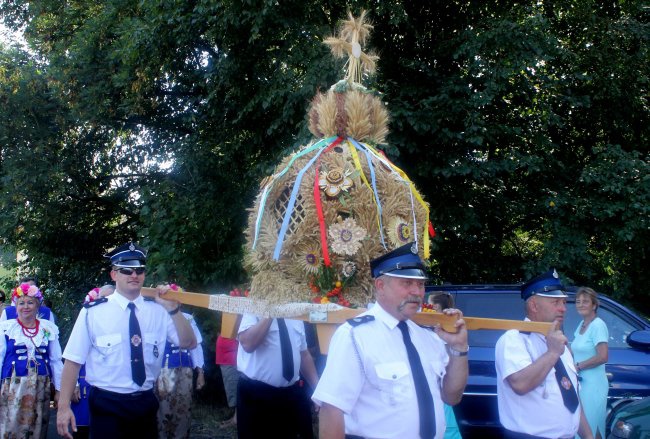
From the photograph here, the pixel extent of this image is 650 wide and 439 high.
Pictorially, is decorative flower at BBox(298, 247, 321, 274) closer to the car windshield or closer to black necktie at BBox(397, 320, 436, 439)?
black necktie at BBox(397, 320, 436, 439)

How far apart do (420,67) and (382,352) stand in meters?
7.09

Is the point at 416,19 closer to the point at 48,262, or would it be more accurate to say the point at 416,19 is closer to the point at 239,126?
the point at 239,126

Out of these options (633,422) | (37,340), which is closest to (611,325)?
(633,422)

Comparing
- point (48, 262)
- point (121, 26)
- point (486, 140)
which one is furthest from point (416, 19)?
point (48, 262)

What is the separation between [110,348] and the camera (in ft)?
16.8

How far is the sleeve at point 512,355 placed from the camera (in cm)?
431

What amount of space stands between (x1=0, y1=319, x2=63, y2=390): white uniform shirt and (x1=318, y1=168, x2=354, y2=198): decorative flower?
14.1 ft

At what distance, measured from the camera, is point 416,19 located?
10656mm

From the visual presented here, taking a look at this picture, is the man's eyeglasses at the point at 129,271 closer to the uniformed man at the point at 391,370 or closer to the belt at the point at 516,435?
the uniformed man at the point at 391,370

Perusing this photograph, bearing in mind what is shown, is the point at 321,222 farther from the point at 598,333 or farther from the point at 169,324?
the point at 598,333

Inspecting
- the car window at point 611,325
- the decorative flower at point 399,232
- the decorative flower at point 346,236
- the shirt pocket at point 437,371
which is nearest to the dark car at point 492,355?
the car window at point 611,325

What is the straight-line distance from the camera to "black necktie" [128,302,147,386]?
16.7ft

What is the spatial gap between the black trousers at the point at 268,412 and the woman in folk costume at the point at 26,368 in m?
2.95

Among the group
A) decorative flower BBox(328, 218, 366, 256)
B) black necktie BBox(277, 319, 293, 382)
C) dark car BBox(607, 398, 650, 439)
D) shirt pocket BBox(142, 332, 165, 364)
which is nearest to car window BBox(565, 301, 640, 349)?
dark car BBox(607, 398, 650, 439)
